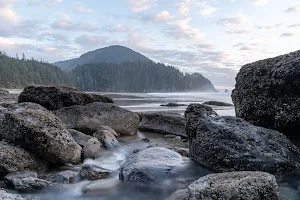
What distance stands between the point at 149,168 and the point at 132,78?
163 metres

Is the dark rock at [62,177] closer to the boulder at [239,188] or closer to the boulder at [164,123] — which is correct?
the boulder at [239,188]

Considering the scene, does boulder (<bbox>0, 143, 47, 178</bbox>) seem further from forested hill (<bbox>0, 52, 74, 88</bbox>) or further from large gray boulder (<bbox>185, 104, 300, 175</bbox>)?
forested hill (<bbox>0, 52, 74, 88</bbox>)

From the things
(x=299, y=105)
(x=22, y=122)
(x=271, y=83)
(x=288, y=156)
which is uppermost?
(x=271, y=83)

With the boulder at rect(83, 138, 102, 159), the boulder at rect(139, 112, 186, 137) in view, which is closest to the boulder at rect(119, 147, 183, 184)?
the boulder at rect(83, 138, 102, 159)

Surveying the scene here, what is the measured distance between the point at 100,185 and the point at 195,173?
1.86 meters

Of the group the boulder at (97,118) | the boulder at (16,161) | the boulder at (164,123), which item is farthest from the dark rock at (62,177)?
the boulder at (164,123)

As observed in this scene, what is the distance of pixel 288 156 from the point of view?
240 inches

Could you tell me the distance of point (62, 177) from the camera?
5.72 m

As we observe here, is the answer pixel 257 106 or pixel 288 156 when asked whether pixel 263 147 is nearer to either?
pixel 288 156

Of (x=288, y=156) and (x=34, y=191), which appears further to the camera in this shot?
(x=288, y=156)

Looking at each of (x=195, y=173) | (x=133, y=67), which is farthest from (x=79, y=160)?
(x=133, y=67)

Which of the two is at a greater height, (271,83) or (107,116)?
(271,83)

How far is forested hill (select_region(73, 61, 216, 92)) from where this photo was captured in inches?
6170

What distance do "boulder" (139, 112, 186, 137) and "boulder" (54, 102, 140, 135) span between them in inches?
31.5
